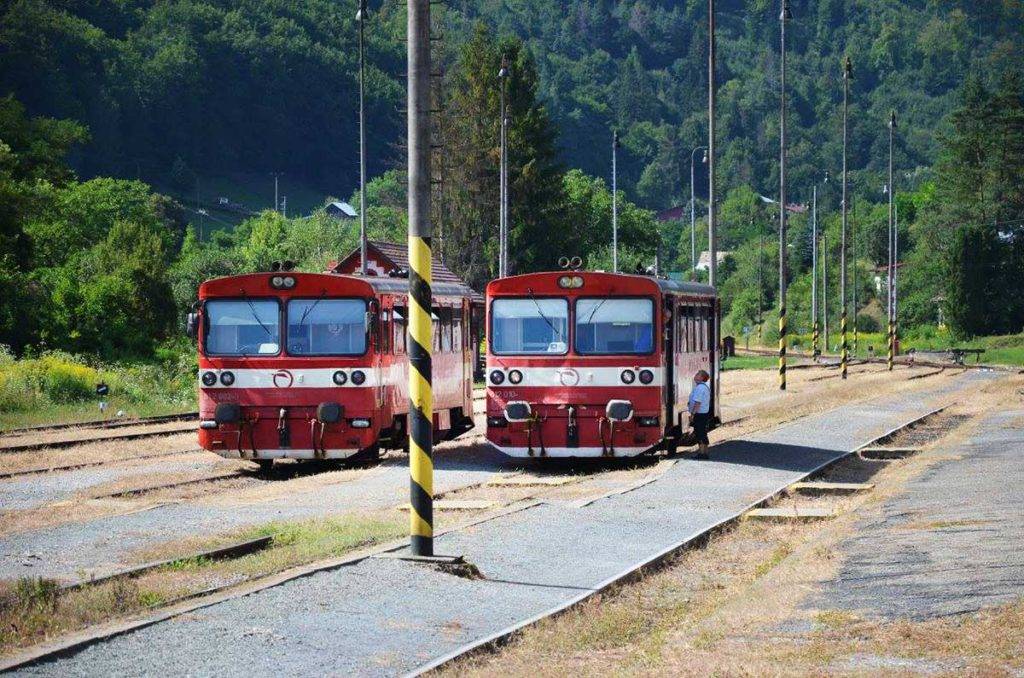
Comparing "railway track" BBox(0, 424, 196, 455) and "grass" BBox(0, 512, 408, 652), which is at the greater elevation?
"railway track" BBox(0, 424, 196, 455)

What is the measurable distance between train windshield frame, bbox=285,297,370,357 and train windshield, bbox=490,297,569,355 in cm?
212

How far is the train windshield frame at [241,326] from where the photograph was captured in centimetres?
2511

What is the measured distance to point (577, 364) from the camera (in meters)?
25.4

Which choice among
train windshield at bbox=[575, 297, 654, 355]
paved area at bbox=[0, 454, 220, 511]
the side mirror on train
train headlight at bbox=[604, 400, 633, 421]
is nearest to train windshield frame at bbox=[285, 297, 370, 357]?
the side mirror on train

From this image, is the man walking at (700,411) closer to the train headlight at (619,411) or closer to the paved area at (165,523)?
the train headlight at (619,411)

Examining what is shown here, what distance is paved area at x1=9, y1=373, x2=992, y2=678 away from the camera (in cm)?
1092

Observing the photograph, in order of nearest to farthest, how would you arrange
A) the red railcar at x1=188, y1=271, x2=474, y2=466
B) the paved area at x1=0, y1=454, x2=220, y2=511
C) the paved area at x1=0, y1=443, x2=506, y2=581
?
the paved area at x1=0, y1=443, x2=506, y2=581
the paved area at x1=0, y1=454, x2=220, y2=511
the red railcar at x1=188, y1=271, x2=474, y2=466

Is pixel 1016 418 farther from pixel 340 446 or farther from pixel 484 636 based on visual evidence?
pixel 484 636

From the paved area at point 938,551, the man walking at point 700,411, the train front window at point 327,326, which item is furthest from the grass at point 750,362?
the paved area at point 938,551

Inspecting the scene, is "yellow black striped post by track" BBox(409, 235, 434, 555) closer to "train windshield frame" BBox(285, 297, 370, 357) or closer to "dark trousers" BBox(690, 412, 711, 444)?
"train windshield frame" BBox(285, 297, 370, 357)

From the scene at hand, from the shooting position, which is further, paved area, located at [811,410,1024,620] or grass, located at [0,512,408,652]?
paved area, located at [811,410,1024,620]

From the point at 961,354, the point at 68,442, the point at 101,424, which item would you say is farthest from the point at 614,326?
the point at 961,354

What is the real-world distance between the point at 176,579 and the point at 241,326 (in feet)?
36.6

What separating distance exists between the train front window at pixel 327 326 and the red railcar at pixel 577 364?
6.81ft
